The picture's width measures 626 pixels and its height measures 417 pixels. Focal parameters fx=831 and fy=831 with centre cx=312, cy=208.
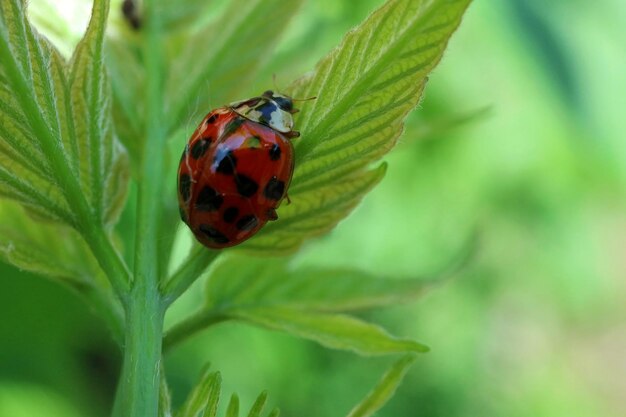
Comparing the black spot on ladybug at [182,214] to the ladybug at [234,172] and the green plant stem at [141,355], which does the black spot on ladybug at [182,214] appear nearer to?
the ladybug at [234,172]

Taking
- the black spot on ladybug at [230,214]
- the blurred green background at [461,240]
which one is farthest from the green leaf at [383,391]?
the blurred green background at [461,240]

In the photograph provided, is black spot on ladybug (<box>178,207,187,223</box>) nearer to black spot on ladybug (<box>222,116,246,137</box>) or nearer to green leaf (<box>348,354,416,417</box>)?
black spot on ladybug (<box>222,116,246,137</box>)

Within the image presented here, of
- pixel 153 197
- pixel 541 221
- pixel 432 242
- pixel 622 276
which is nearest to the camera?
pixel 153 197

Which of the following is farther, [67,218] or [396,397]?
[396,397]

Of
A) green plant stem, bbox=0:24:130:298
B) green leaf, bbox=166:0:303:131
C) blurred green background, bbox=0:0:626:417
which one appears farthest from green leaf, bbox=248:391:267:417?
blurred green background, bbox=0:0:626:417

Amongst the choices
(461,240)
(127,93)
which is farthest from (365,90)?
(461,240)

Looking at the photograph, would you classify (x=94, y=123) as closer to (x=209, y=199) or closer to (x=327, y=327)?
(x=209, y=199)

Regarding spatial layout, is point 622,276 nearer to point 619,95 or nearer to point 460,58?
point 619,95

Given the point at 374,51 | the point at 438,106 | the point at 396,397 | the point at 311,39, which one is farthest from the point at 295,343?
the point at 374,51
